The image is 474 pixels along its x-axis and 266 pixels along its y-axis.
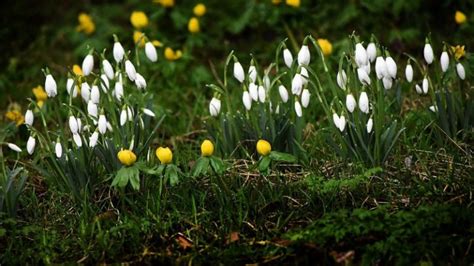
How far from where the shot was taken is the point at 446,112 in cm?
386

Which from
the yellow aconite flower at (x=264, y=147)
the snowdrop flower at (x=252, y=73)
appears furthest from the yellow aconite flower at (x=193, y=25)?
the yellow aconite flower at (x=264, y=147)

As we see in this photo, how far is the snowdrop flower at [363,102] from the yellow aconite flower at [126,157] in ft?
3.70

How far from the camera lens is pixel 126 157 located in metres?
3.41

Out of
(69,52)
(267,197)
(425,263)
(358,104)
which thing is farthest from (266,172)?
(69,52)

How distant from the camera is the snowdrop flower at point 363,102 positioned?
3.43m

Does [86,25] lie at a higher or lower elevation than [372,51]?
lower

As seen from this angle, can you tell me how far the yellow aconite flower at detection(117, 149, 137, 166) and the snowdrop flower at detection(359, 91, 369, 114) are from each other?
1129mm

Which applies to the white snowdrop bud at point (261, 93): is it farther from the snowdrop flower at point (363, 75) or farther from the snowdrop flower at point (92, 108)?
the snowdrop flower at point (92, 108)

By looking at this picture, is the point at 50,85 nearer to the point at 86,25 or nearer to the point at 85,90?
the point at 85,90

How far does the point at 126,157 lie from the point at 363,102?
1175 mm

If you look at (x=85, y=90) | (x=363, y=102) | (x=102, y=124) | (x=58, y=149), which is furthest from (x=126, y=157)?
(x=363, y=102)

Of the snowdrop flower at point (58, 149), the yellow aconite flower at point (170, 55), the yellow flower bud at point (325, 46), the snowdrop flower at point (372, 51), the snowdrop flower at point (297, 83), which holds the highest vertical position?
the snowdrop flower at point (372, 51)

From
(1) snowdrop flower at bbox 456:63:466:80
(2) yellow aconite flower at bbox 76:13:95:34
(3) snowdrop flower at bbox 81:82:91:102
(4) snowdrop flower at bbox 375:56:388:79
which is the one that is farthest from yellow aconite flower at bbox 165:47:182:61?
(1) snowdrop flower at bbox 456:63:466:80

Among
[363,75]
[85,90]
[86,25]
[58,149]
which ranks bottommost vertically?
[58,149]
